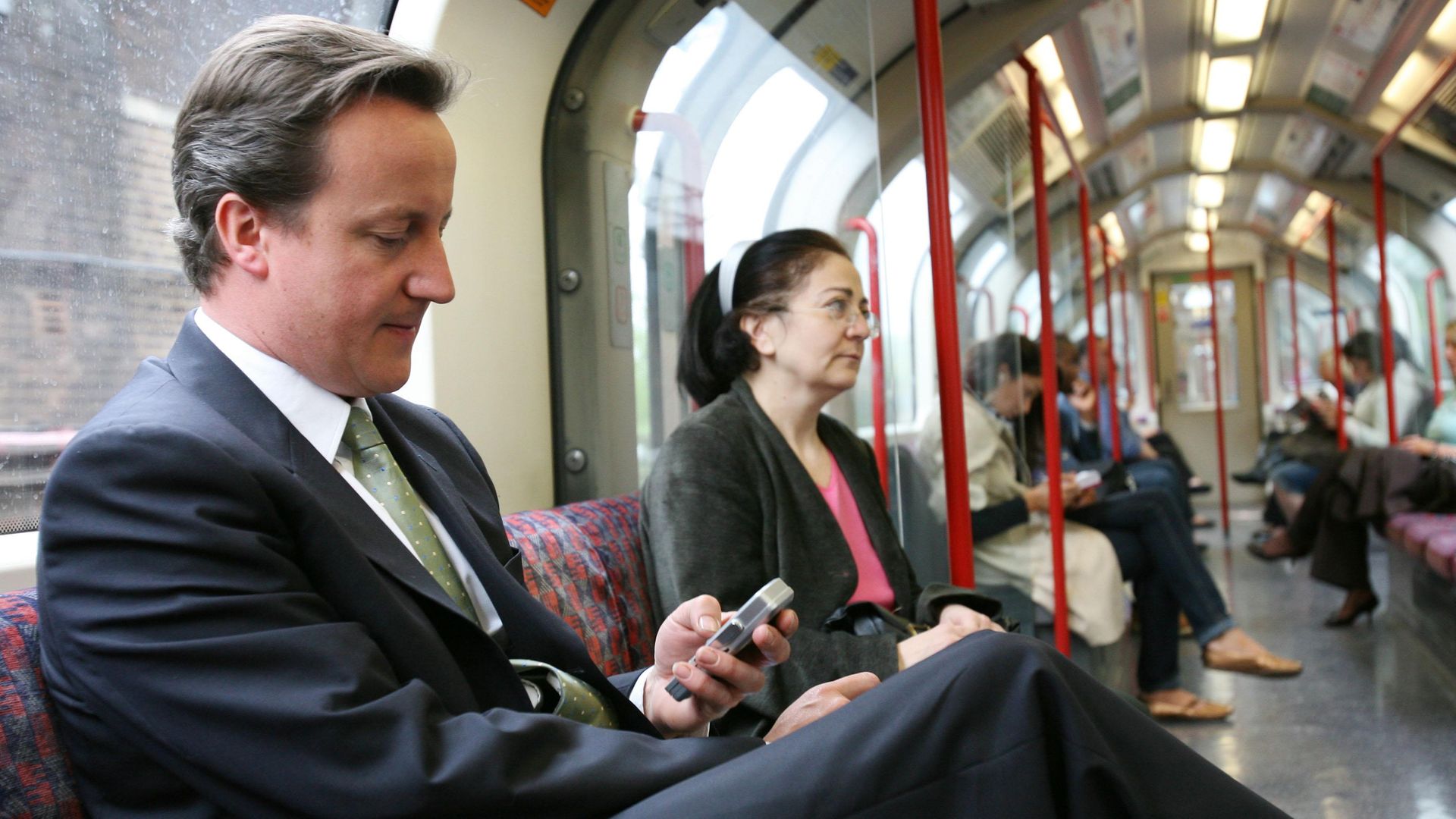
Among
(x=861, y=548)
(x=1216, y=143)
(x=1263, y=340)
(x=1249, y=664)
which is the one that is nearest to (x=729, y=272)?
(x=861, y=548)

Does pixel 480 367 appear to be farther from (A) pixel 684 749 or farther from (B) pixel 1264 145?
(B) pixel 1264 145

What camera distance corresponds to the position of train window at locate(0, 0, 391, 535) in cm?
161

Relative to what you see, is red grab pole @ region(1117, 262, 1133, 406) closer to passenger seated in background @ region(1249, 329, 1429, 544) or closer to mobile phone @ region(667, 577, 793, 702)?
passenger seated in background @ region(1249, 329, 1429, 544)

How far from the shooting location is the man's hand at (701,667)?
1.39 meters

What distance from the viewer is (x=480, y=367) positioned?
2.40 metres

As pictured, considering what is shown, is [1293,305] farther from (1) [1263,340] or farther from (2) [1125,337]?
(2) [1125,337]

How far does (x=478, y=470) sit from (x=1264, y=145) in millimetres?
9870

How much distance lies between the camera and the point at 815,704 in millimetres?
1462

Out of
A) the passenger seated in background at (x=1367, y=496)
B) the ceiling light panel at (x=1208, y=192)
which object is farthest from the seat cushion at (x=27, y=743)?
the ceiling light panel at (x=1208, y=192)

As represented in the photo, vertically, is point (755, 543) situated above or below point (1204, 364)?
below

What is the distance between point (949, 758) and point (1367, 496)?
5588 millimetres

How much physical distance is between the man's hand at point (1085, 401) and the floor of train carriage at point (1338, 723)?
1798 millimetres

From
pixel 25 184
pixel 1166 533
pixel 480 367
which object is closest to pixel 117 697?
pixel 25 184

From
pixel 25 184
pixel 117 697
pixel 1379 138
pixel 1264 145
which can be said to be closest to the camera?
pixel 117 697
